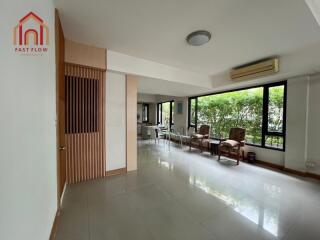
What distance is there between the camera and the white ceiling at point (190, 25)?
1790 mm

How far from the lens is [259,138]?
4344 millimetres

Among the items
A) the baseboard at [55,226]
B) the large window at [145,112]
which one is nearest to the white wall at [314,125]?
the baseboard at [55,226]

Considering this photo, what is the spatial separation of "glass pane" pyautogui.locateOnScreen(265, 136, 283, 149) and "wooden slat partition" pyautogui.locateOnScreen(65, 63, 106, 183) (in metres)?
4.38

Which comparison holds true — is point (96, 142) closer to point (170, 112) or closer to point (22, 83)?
point (22, 83)

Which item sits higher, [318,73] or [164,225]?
[318,73]

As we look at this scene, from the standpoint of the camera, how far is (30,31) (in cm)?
116

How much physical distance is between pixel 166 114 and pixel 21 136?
7.75 metres

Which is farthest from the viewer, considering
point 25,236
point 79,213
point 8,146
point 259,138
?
point 259,138

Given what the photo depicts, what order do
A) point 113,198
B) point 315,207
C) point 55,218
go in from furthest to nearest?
point 113,198 → point 315,207 → point 55,218

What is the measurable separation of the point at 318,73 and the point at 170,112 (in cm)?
586

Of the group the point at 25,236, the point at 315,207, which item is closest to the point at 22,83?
the point at 25,236

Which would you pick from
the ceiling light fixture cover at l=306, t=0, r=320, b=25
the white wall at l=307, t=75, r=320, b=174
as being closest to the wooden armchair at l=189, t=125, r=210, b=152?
the white wall at l=307, t=75, r=320, b=174

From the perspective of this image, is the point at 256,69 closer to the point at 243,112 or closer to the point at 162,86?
the point at 243,112

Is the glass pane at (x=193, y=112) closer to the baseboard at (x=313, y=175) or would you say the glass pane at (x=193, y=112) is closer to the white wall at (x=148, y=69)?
the white wall at (x=148, y=69)
